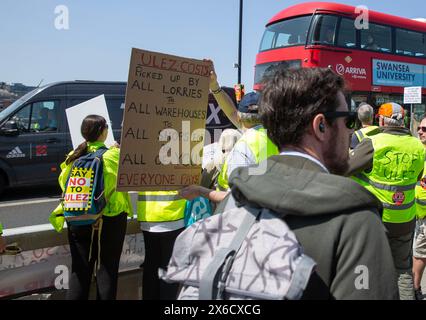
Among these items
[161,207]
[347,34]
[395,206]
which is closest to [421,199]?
[395,206]

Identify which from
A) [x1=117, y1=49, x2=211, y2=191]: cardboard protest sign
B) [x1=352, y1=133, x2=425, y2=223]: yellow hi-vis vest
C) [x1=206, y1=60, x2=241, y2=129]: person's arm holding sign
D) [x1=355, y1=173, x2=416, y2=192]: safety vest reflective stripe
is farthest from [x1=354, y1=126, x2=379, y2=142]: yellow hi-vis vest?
[x1=117, y1=49, x2=211, y2=191]: cardboard protest sign

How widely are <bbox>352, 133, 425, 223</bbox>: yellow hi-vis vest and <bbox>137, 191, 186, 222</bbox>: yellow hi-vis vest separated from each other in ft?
5.29

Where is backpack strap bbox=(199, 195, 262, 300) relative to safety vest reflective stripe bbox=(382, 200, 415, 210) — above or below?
above

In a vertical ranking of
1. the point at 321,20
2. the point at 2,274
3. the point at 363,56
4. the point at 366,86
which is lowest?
the point at 2,274

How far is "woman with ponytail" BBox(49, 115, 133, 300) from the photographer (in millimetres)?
3041

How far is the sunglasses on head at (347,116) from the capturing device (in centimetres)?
125

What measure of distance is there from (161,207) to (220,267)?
6.65 ft

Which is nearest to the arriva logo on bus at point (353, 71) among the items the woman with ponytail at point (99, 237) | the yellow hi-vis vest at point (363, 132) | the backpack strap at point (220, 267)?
the yellow hi-vis vest at point (363, 132)

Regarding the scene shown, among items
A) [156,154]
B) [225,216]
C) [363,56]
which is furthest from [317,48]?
[225,216]

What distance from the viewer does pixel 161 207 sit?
121 inches

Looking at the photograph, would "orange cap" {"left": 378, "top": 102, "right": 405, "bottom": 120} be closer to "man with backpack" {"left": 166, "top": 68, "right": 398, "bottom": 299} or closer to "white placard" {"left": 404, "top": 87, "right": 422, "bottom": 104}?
"man with backpack" {"left": 166, "top": 68, "right": 398, "bottom": 299}
